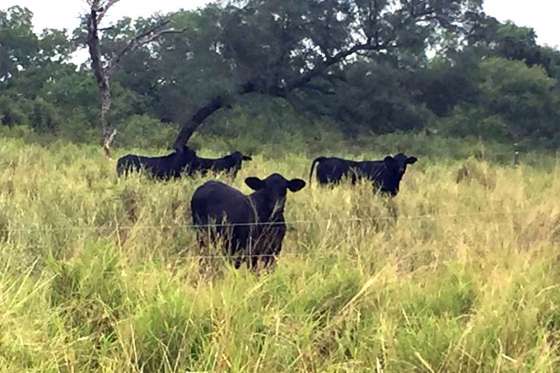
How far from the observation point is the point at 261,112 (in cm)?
2484

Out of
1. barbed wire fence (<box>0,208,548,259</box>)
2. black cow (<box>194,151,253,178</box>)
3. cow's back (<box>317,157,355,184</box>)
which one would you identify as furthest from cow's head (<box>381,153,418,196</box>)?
barbed wire fence (<box>0,208,548,259</box>)

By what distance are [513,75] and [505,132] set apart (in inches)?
76.5

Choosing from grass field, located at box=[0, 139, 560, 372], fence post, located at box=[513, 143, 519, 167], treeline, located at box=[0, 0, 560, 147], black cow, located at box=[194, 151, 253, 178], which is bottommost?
grass field, located at box=[0, 139, 560, 372]

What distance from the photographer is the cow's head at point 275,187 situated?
6.64m

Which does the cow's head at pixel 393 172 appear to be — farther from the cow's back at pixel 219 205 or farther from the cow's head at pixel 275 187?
the cow's head at pixel 275 187

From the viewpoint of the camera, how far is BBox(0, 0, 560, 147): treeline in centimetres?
2402

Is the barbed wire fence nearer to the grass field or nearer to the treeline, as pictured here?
the grass field

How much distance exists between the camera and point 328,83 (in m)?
26.0

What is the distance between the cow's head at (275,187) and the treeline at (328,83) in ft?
53.2

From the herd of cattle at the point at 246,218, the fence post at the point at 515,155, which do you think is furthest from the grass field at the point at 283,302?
the fence post at the point at 515,155

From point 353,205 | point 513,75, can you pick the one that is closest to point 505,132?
point 513,75

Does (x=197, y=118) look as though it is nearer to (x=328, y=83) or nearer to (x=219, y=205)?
(x=328, y=83)

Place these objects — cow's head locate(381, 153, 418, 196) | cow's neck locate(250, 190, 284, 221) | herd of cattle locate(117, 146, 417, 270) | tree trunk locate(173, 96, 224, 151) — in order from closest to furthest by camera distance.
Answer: herd of cattle locate(117, 146, 417, 270)
cow's neck locate(250, 190, 284, 221)
cow's head locate(381, 153, 418, 196)
tree trunk locate(173, 96, 224, 151)

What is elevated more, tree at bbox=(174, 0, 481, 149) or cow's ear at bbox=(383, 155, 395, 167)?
tree at bbox=(174, 0, 481, 149)
